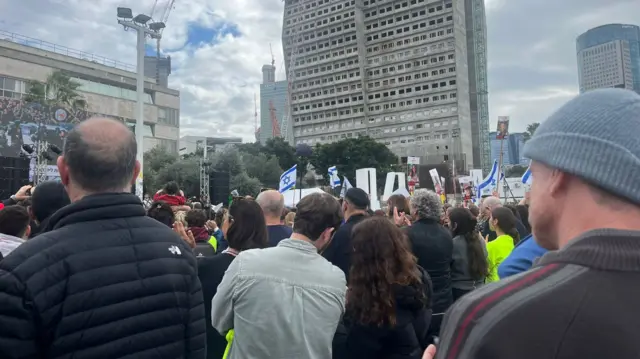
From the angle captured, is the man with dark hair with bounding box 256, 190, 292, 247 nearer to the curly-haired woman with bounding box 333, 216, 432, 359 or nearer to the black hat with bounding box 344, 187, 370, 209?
the black hat with bounding box 344, 187, 370, 209

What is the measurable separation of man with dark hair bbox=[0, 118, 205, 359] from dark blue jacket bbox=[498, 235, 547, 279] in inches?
67.3

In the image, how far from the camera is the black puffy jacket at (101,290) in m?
1.59

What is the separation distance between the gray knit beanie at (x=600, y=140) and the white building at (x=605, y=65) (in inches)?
3829

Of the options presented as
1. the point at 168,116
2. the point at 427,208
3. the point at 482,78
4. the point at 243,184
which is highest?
the point at 482,78

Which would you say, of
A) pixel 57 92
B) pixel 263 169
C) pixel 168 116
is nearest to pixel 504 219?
pixel 57 92

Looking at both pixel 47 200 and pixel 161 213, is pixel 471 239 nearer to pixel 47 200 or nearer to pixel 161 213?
pixel 161 213

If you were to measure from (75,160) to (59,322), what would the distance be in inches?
25.6

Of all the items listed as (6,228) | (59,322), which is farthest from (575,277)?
(6,228)

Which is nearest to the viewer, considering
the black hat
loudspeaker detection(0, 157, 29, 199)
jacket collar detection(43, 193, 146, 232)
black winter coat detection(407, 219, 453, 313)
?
jacket collar detection(43, 193, 146, 232)

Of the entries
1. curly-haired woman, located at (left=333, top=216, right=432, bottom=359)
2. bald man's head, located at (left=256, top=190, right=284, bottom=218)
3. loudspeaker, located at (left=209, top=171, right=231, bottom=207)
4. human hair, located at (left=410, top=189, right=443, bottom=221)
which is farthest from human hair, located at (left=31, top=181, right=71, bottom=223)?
loudspeaker, located at (left=209, top=171, right=231, bottom=207)

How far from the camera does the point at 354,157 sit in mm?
62156

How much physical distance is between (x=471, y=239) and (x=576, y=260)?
4195 mm

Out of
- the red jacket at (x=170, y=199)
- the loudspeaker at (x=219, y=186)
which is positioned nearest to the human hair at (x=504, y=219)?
the red jacket at (x=170, y=199)

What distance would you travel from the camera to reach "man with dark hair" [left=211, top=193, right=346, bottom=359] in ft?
8.55
